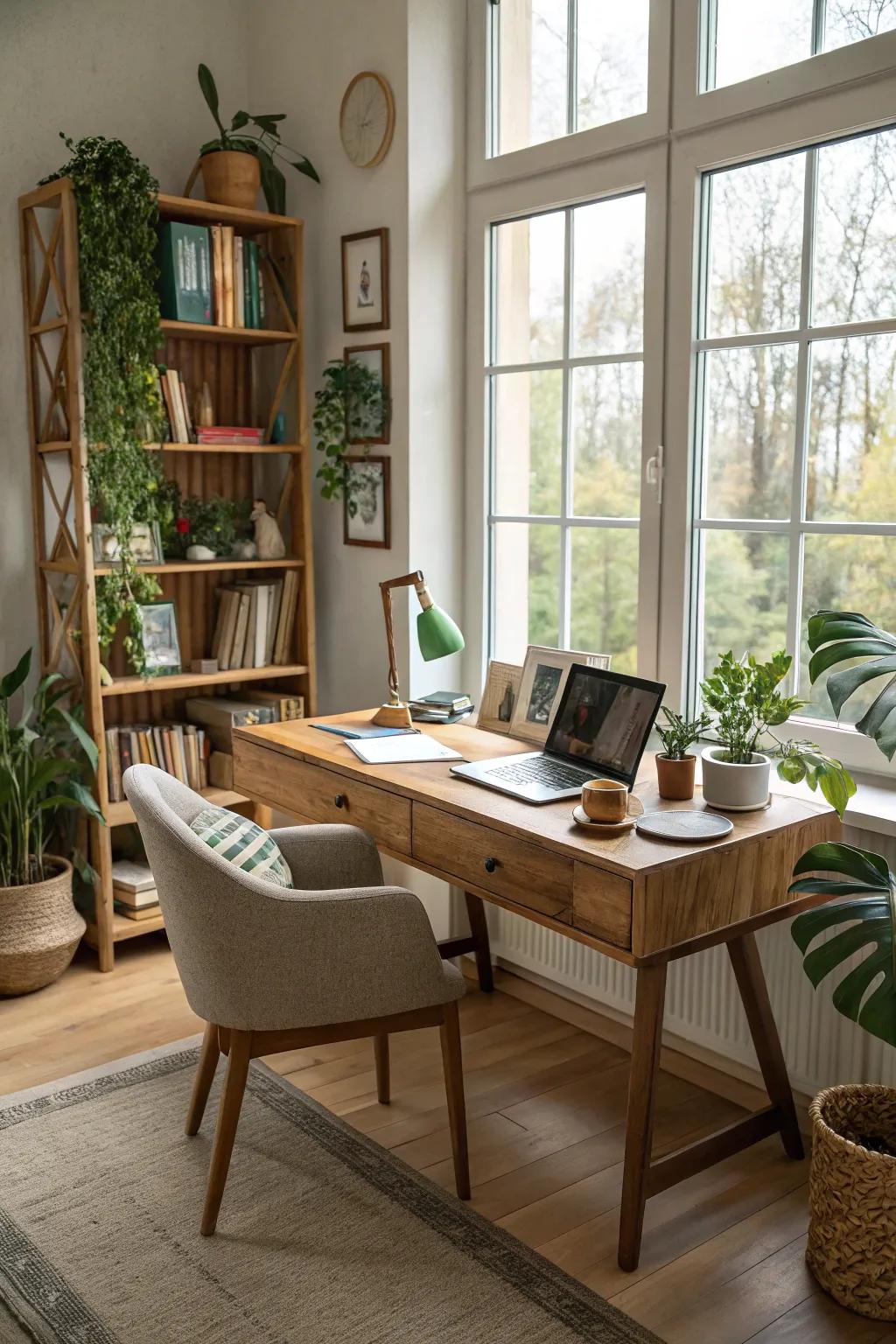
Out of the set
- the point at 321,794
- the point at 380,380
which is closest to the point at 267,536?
the point at 380,380

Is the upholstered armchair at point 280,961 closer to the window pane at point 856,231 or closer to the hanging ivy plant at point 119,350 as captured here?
the hanging ivy plant at point 119,350

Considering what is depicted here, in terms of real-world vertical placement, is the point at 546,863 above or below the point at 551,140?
below

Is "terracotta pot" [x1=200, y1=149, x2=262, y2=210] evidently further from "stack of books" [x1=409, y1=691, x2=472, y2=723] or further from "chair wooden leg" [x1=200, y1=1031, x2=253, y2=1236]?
"chair wooden leg" [x1=200, y1=1031, x2=253, y2=1236]

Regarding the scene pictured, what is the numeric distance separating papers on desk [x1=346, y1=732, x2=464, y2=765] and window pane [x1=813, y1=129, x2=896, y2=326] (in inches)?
48.3

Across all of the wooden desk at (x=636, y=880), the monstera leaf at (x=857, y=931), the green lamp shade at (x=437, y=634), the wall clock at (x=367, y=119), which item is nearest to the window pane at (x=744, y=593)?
the wooden desk at (x=636, y=880)

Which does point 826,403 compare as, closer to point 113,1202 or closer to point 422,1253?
point 422,1253

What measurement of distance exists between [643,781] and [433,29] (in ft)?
6.89

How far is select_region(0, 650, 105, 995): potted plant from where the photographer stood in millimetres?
3213

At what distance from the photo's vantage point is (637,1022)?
2.10 m

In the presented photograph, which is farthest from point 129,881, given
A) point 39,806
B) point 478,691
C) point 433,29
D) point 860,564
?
point 433,29

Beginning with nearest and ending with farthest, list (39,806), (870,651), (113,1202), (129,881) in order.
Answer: (870,651) < (113,1202) < (39,806) < (129,881)

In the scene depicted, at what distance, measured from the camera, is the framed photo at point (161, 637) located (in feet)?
11.7

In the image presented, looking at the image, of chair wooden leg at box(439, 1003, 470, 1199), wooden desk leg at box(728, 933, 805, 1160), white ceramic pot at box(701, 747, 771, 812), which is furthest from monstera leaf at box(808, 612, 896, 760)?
chair wooden leg at box(439, 1003, 470, 1199)

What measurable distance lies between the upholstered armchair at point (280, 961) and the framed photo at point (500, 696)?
0.80 meters
